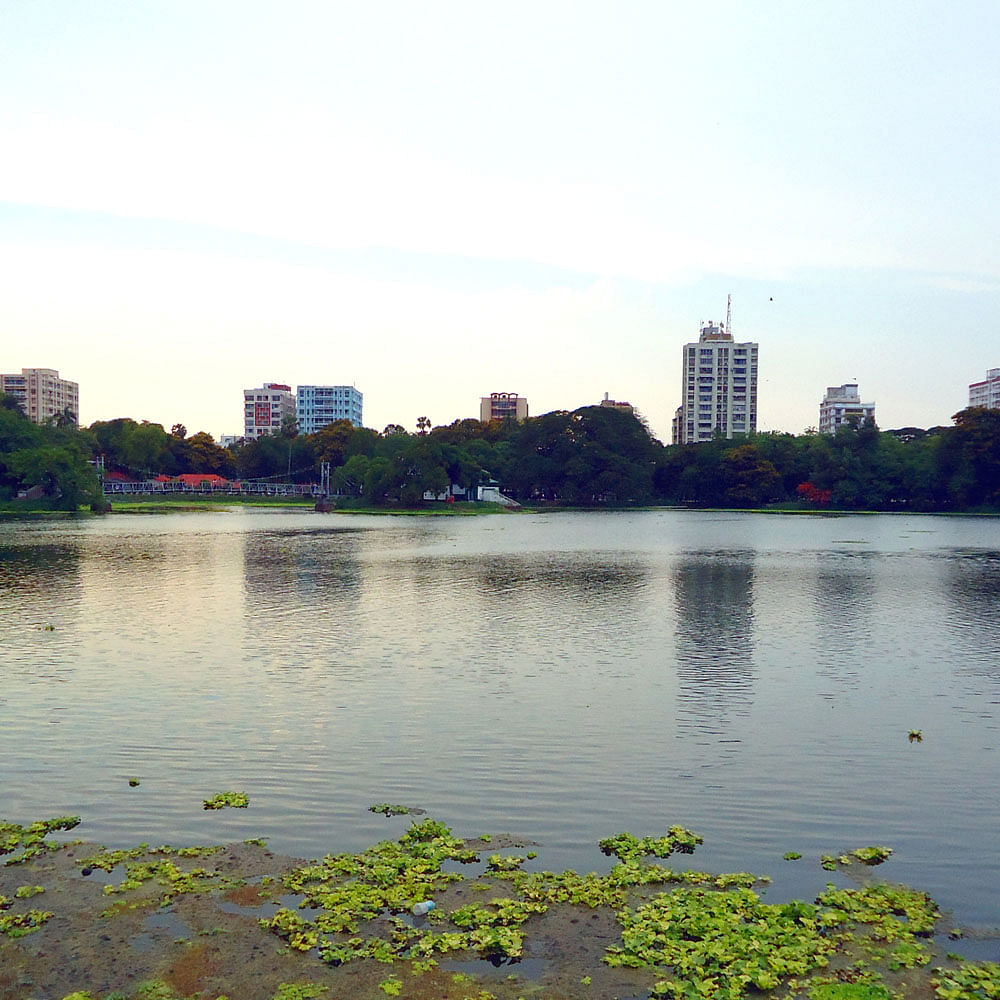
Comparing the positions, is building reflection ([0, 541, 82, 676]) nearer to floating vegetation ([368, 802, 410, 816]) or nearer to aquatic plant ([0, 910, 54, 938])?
floating vegetation ([368, 802, 410, 816])

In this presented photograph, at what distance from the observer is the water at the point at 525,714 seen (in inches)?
385

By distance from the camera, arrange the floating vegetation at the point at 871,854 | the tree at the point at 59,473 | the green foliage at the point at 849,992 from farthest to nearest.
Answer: the tree at the point at 59,473 → the floating vegetation at the point at 871,854 → the green foliage at the point at 849,992

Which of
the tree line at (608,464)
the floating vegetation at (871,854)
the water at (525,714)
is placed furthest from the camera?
the tree line at (608,464)

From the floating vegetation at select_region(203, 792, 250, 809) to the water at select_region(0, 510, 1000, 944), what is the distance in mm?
195

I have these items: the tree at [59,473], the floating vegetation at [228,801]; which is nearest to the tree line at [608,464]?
the tree at [59,473]

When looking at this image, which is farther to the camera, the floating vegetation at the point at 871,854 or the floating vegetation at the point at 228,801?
the floating vegetation at the point at 228,801

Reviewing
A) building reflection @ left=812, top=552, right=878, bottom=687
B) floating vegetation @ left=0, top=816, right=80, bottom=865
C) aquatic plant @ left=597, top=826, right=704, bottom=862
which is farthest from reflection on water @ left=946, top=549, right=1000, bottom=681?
floating vegetation @ left=0, top=816, right=80, bottom=865

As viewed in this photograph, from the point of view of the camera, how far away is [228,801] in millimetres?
10281

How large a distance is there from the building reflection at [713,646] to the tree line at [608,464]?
73.0 meters

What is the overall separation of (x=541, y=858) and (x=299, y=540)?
4704 centimetres

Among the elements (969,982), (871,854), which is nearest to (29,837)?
(871,854)

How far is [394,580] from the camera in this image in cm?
3322

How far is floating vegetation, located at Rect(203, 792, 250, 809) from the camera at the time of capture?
10172 millimetres

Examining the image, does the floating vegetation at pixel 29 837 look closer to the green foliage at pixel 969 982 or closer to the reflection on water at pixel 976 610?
the green foliage at pixel 969 982
